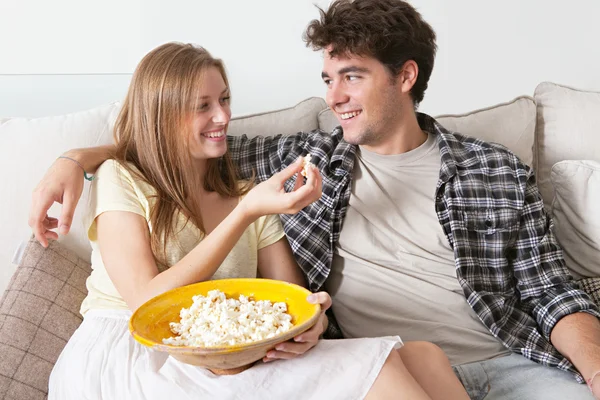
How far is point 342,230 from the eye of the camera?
6.35ft

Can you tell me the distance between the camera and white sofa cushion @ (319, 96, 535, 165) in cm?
223

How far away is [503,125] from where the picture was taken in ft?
7.33

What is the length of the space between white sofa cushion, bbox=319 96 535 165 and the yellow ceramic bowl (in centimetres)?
101

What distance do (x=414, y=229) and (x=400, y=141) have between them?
0.27 meters

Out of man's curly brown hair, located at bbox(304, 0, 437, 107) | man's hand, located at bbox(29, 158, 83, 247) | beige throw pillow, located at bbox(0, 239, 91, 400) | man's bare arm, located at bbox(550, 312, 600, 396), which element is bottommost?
beige throw pillow, located at bbox(0, 239, 91, 400)

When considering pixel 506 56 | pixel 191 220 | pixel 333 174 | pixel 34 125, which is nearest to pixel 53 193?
pixel 191 220

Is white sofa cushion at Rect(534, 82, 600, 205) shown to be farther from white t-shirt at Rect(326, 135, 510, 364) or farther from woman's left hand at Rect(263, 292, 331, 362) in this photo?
woman's left hand at Rect(263, 292, 331, 362)

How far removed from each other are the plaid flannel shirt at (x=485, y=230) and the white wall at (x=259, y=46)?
0.59 metres

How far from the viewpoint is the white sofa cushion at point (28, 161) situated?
1893 millimetres

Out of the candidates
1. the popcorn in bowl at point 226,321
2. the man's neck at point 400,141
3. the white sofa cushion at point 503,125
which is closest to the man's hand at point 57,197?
the popcorn in bowl at point 226,321

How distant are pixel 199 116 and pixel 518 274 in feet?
3.31

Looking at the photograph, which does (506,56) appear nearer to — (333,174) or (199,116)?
(333,174)

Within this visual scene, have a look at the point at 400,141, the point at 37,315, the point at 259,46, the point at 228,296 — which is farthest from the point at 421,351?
the point at 259,46

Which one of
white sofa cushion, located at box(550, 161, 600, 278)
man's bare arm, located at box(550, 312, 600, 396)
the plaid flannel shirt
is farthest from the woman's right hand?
white sofa cushion, located at box(550, 161, 600, 278)
